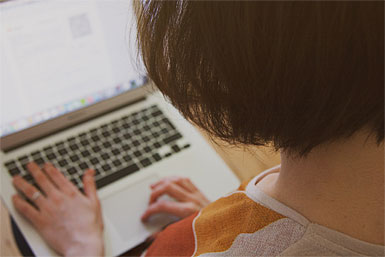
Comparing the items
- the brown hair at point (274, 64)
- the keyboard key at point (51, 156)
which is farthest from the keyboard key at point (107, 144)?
the brown hair at point (274, 64)

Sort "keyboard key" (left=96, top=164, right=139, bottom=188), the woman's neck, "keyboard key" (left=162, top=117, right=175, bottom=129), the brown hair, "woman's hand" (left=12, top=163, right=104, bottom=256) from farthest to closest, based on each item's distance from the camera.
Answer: "keyboard key" (left=162, top=117, right=175, bottom=129)
"keyboard key" (left=96, top=164, right=139, bottom=188)
"woman's hand" (left=12, top=163, right=104, bottom=256)
the woman's neck
the brown hair

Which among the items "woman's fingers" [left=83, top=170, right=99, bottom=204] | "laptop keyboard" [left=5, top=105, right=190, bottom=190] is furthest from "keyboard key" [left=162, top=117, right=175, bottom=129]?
"woman's fingers" [left=83, top=170, right=99, bottom=204]

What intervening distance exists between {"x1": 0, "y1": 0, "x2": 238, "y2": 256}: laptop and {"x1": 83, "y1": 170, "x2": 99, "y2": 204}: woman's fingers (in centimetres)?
2

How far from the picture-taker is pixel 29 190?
29.4 inches

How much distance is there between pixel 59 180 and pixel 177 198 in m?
0.23

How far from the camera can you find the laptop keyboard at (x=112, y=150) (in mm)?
803

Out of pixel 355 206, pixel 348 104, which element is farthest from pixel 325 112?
pixel 355 206

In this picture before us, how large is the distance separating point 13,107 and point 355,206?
642 millimetres

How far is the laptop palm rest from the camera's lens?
716 millimetres

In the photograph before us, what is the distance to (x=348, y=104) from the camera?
0.33 m

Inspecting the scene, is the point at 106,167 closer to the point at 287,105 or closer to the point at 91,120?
the point at 91,120

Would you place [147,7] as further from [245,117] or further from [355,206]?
[355,206]

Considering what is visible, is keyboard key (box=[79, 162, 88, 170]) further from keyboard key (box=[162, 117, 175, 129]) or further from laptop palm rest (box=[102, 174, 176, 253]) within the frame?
keyboard key (box=[162, 117, 175, 129])

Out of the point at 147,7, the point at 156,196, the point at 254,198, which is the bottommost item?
the point at 156,196
